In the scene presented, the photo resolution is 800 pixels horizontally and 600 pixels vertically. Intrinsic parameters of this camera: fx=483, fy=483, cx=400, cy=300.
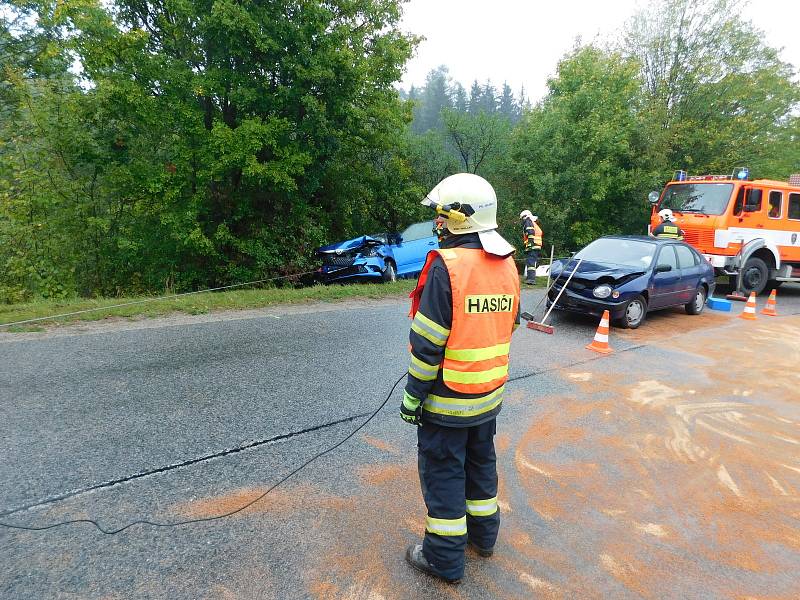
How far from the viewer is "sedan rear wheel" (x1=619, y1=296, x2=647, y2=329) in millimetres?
8352

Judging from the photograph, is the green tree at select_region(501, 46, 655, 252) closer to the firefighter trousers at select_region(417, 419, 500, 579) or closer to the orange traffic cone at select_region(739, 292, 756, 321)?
the orange traffic cone at select_region(739, 292, 756, 321)

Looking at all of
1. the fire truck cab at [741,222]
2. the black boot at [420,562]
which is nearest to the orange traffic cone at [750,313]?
the fire truck cab at [741,222]

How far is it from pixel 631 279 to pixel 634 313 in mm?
619

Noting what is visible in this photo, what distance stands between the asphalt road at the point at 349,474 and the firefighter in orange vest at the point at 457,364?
0.32 m

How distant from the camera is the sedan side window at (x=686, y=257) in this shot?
933 centimetres

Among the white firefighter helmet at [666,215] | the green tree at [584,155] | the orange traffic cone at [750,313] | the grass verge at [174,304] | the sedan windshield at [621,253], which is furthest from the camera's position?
the green tree at [584,155]

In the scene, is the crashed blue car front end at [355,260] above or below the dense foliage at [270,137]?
below

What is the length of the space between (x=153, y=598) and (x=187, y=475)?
1.11m

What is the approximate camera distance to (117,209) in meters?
13.7

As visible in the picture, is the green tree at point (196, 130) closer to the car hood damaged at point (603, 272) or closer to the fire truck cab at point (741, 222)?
the car hood damaged at point (603, 272)

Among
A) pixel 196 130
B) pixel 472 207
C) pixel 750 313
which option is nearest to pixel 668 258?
pixel 750 313

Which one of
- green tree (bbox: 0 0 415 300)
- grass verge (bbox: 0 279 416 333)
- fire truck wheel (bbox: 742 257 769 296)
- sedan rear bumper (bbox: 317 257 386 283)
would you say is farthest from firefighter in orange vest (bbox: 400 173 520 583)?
fire truck wheel (bbox: 742 257 769 296)

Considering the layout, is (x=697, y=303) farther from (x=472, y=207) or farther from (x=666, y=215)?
(x=472, y=207)

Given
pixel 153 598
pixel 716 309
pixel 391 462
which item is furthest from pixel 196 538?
pixel 716 309
